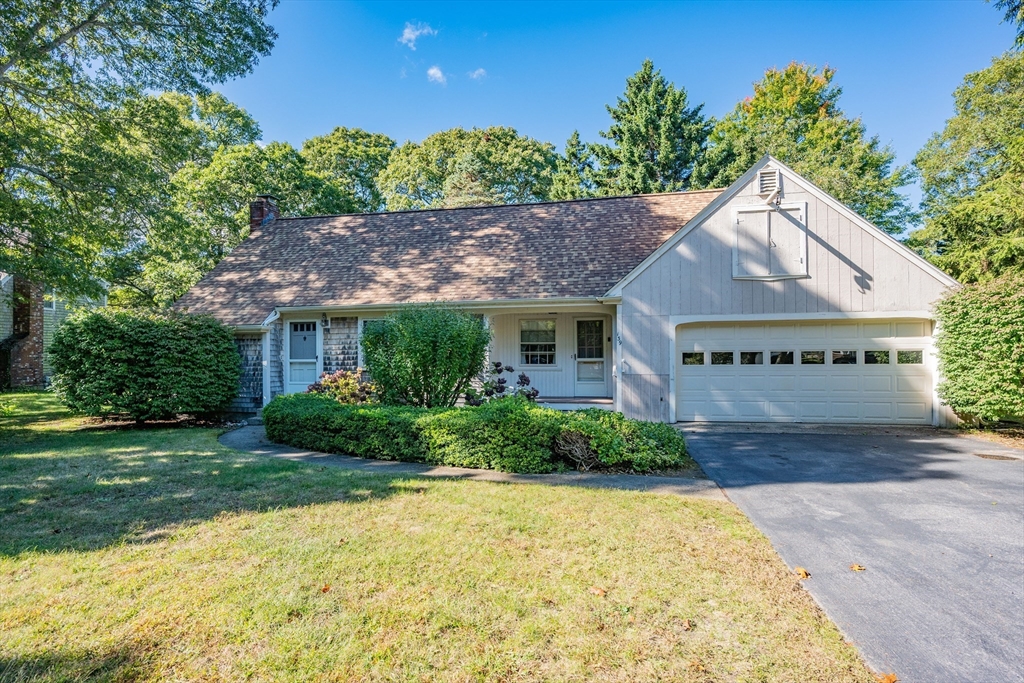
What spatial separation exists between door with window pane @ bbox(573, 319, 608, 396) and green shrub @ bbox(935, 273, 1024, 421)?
23.4 ft

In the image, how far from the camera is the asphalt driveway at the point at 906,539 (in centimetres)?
278

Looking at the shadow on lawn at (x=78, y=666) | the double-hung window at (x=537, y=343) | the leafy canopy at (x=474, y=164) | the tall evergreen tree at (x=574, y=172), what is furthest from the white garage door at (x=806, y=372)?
the leafy canopy at (x=474, y=164)

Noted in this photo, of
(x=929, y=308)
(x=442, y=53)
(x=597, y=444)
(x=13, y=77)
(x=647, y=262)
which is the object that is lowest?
(x=597, y=444)

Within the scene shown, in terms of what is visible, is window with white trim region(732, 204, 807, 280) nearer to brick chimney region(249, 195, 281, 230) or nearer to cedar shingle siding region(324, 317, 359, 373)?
cedar shingle siding region(324, 317, 359, 373)

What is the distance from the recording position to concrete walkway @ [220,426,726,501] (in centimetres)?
590

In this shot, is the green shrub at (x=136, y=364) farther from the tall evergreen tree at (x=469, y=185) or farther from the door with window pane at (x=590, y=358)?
the tall evergreen tree at (x=469, y=185)

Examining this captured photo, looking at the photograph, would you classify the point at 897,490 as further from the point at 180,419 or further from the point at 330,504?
the point at 180,419

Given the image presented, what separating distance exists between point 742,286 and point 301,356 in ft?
37.6

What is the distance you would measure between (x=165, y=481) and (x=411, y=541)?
158 inches

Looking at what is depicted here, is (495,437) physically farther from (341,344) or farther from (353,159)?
(353,159)

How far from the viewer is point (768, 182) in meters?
10.8

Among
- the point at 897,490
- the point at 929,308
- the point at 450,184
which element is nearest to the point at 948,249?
the point at 929,308

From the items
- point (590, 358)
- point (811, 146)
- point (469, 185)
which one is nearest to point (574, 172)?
point (469, 185)

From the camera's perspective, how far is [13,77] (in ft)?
39.1
